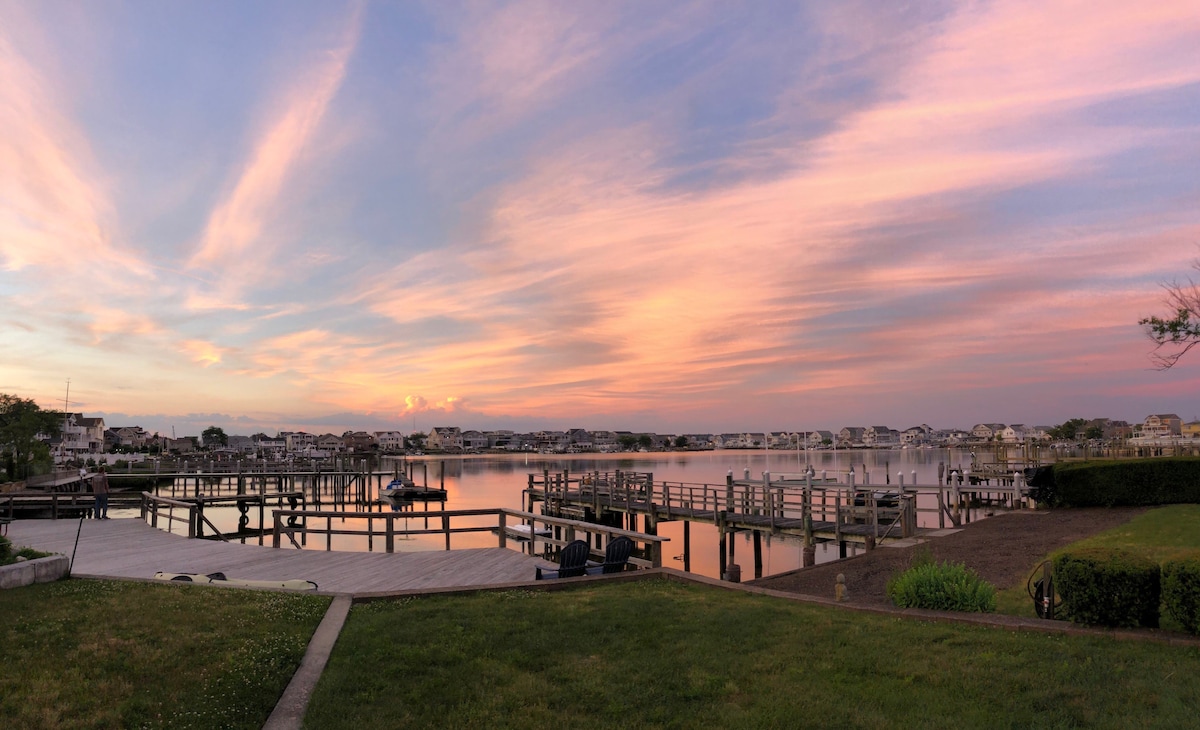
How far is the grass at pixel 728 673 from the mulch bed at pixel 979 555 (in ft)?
14.7

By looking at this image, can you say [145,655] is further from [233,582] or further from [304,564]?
[304,564]

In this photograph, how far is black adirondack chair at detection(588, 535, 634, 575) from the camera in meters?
12.8

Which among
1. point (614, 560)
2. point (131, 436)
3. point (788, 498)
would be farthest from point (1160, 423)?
point (131, 436)

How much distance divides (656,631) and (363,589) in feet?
20.2

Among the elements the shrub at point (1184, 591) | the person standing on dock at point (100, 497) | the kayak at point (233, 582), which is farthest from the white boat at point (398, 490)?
the shrub at point (1184, 591)

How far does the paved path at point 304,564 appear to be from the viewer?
12.7 m

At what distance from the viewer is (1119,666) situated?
645cm

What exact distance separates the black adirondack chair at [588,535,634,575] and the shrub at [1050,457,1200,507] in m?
21.8

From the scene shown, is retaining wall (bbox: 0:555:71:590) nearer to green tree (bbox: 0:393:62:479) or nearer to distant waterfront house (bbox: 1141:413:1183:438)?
green tree (bbox: 0:393:62:479)

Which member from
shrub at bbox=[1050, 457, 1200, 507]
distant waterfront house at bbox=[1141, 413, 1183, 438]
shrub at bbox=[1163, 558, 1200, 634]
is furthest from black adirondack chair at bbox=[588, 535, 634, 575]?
distant waterfront house at bbox=[1141, 413, 1183, 438]

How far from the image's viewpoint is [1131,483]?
996 inches

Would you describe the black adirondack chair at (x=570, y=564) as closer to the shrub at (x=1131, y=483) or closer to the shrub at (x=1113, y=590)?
the shrub at (x=1113, y=590)

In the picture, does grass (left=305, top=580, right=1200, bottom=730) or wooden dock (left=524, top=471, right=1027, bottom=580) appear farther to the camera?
wooden dock (left=524, top=471, right=1027, bottom=580)

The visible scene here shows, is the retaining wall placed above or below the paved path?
above
